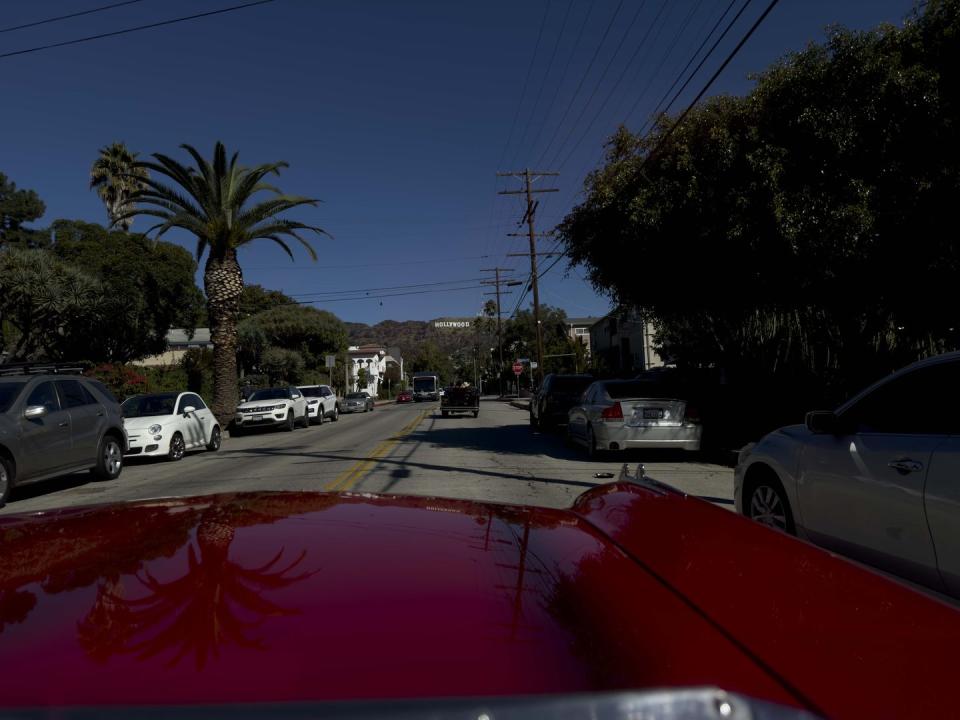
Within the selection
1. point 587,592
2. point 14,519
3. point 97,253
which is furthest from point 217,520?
point 97,253

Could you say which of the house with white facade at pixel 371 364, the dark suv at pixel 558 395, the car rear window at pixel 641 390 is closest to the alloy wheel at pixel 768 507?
the car rear window at pixel 641 390

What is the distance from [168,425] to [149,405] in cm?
131

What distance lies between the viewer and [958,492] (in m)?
3.83

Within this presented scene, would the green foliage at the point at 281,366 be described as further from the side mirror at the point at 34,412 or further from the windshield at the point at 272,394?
the side mirror at the point at 34,412

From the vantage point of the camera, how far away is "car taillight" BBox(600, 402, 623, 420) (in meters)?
12.1

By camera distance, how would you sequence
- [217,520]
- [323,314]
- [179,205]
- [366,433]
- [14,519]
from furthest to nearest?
[323,314] < [179,205] < [366,433] < [14,519] < [217,520]

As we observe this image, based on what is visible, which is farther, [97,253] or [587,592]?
[97,253]

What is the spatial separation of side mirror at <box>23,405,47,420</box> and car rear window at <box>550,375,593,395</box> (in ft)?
41.3

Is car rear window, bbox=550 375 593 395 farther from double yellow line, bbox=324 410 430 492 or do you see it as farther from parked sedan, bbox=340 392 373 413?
parked sedan, bbox=340 392 373 413

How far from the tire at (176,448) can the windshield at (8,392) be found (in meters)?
5.03

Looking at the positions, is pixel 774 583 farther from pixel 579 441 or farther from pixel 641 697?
pixel 579 441

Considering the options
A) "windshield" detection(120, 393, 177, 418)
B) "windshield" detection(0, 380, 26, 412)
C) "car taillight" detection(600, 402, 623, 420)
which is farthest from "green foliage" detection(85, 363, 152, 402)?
"car taillight" detection(600, 402, 623, 420)

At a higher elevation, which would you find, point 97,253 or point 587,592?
point 97,253

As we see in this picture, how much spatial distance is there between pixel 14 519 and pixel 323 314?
6365cm
